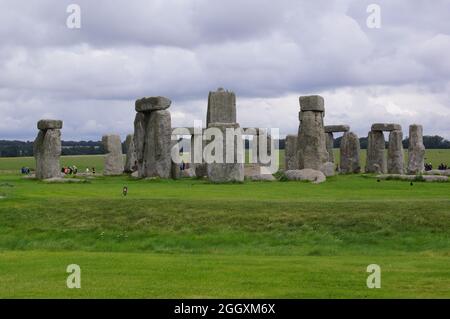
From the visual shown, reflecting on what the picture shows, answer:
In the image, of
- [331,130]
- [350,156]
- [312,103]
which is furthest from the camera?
[331,130]

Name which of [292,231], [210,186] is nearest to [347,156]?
[210,186]

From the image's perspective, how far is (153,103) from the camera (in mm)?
39375

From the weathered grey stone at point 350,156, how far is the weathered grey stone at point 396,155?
2.34m

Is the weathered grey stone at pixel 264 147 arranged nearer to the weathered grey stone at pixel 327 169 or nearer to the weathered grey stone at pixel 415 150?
the weathered grey stone at pixel 415 150

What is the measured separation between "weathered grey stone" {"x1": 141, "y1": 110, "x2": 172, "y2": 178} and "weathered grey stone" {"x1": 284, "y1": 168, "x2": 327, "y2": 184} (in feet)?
20.1

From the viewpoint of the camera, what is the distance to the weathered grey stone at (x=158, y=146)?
39188 millimetres

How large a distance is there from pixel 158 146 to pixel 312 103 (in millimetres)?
8130

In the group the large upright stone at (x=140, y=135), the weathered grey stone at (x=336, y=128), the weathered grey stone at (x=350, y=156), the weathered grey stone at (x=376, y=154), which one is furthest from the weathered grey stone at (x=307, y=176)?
the weathered grey stone at (x=336, y=128)

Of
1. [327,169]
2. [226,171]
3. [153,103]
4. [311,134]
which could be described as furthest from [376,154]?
[226,171]

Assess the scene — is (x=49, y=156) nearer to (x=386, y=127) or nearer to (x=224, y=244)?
(x=224, y=244)

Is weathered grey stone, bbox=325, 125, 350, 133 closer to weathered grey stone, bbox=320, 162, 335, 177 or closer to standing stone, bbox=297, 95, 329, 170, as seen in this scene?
weathered grey stone, bbox=320, 162, 335, 177

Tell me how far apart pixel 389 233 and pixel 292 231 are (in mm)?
2441

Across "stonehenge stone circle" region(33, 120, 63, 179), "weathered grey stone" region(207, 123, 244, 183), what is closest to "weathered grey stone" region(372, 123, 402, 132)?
"weathered grey stone" region(207, 123, 244, 183)

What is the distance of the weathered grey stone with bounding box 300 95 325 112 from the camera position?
4019 cm
